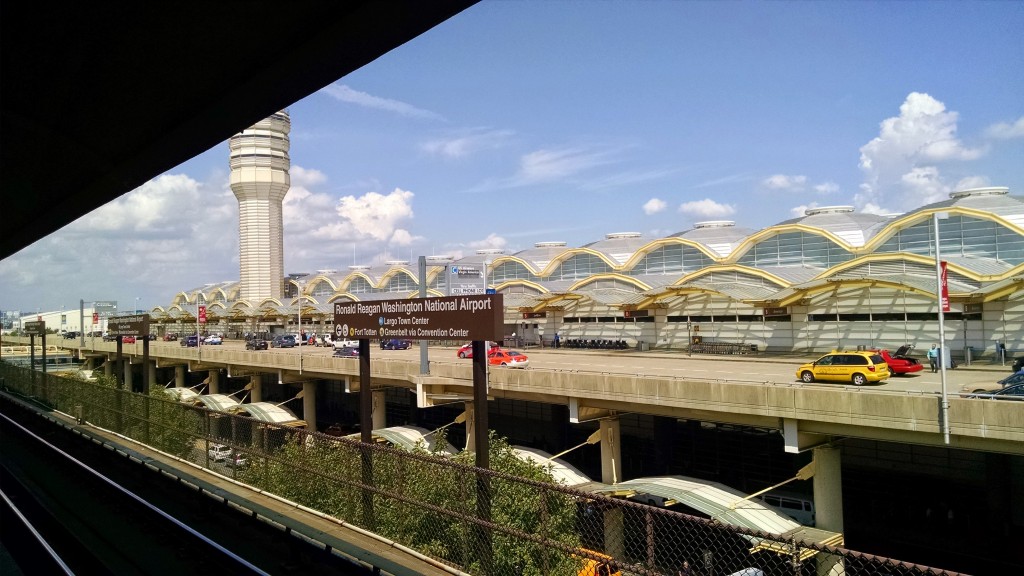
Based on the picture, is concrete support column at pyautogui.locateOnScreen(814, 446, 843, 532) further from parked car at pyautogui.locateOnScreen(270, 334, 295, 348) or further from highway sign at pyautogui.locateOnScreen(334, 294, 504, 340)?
parked car at pyautogui.locateOnScreen(270, 334, 295, 348)

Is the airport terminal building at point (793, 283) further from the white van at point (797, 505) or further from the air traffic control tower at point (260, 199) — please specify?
the air traffic control tower at point (260, 199)

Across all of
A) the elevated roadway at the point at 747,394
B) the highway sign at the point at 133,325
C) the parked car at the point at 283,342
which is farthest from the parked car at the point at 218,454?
the parked car at the point at 283,342

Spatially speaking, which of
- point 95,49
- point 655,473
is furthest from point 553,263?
point 95,49

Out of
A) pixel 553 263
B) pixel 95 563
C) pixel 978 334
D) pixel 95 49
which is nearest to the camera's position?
pixel 95 49

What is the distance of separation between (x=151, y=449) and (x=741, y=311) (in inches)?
1265

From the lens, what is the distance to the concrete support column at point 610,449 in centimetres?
2434

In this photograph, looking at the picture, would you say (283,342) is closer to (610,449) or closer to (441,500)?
(610,449)

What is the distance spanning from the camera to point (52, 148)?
272 inches

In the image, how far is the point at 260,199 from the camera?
360 feet

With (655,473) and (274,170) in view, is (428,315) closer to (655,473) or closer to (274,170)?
(655,473)

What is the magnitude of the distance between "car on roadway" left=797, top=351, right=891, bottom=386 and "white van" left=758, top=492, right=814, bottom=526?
3974 millimetres

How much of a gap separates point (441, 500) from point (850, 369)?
57.2ft

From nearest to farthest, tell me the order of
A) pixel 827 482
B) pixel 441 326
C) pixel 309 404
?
pixel 441 326, pixel 827 482, pixel 309 404

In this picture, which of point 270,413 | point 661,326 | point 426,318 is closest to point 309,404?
point 270,413
